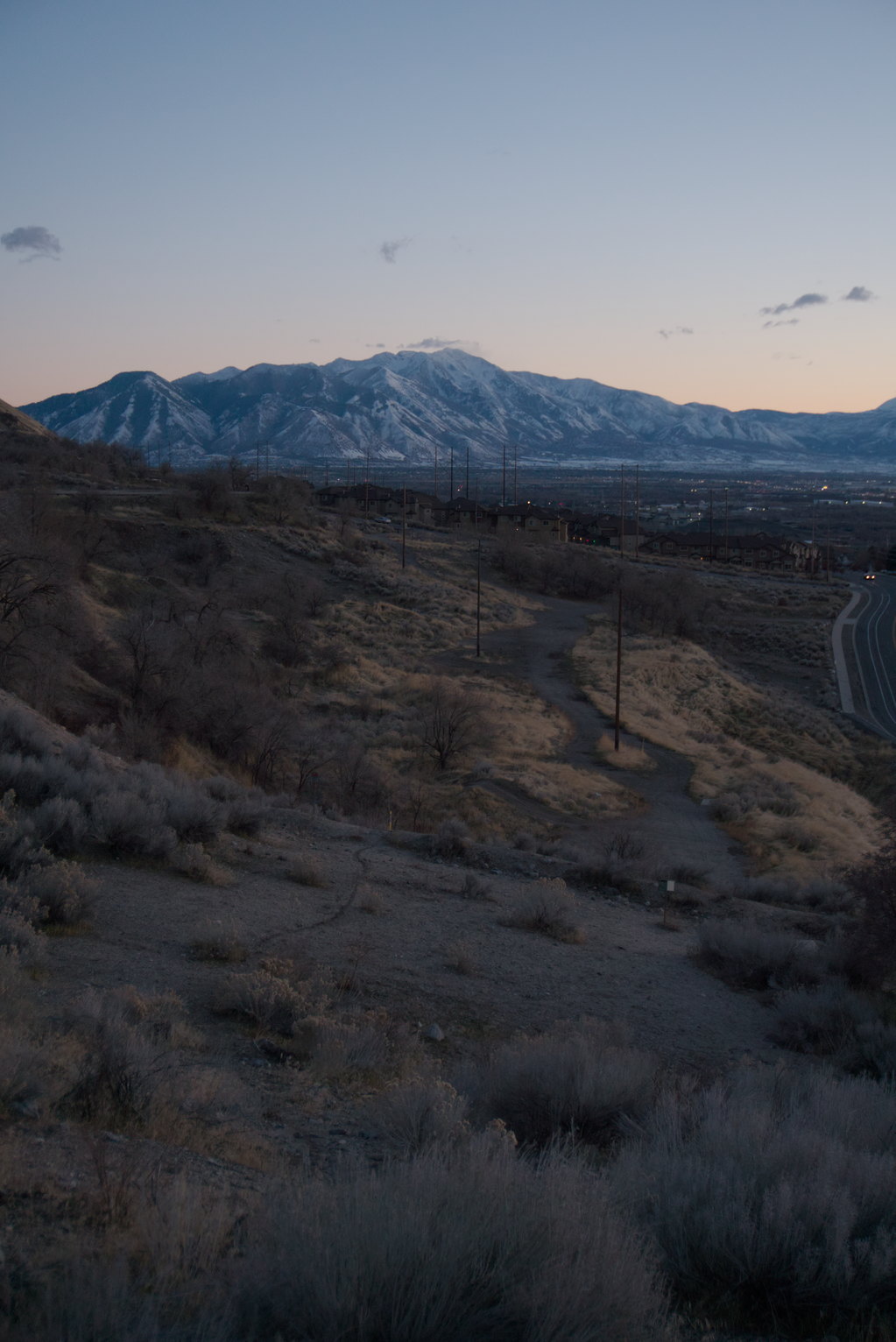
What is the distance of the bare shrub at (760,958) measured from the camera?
10.0m

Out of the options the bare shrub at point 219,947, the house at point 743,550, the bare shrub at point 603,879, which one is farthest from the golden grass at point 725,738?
the house at point 743,550

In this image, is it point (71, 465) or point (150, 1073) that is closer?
point (150, 1073)

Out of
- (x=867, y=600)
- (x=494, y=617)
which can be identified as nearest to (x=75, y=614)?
(x=494, y=617)

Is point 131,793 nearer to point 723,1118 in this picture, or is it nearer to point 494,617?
point 723,1118

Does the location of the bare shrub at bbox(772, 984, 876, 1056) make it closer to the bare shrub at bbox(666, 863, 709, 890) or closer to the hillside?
the hillside

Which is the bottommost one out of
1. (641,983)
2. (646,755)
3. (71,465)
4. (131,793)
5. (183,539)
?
(646,755)

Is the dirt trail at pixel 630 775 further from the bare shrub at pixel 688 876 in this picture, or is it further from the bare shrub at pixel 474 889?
the bare shrub at pixel 474 889

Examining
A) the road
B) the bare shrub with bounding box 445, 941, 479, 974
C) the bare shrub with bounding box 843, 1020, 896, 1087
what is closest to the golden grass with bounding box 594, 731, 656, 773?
the road

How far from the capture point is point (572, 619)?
59.9 meters

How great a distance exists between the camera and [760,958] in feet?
34.1

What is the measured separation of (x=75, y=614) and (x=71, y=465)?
37.8m

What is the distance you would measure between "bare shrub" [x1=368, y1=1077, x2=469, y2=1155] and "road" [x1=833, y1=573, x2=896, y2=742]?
4160 cm

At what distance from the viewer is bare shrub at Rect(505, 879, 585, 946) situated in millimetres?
10875

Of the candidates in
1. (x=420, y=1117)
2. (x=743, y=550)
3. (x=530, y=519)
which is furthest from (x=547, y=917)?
(x=743, y=550)
